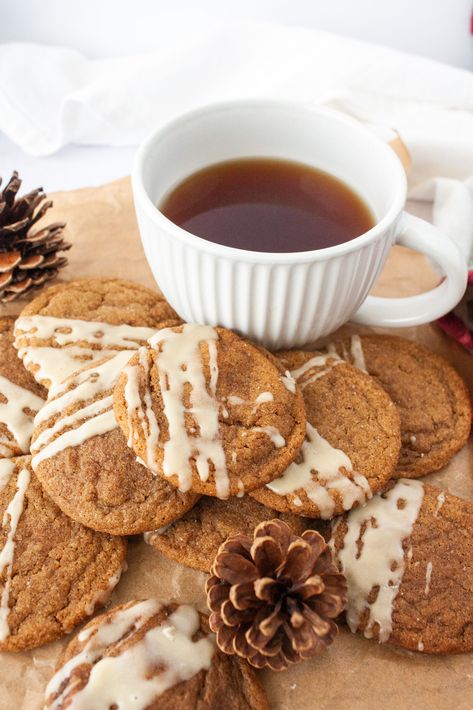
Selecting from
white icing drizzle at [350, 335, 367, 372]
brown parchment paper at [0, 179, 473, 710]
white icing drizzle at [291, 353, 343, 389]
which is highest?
white icing drizzle at [291, 353, 343, 389]

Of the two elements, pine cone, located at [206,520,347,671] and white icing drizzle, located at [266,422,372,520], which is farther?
white icing drizzle, located at [266,422,372,520]

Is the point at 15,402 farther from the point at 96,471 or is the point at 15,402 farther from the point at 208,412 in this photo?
the point at 208,412

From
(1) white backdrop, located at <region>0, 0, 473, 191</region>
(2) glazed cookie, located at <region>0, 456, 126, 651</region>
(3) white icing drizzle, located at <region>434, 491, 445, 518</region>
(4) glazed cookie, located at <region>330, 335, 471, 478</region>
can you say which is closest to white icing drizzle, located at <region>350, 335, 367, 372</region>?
(4) glazed cookie, located at <region>330, 335, 471, 478</region>

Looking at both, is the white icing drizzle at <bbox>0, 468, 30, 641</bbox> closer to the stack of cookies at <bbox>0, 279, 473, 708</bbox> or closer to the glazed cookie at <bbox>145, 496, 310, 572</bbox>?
the stack of cookies at <bbox>0, 279, 473, 708</bbox>

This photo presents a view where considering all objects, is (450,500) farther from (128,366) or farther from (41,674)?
(41,674)

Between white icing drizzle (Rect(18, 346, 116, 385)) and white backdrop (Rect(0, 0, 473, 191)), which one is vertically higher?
white backdrop (Rect(0, 0, 473, 191))

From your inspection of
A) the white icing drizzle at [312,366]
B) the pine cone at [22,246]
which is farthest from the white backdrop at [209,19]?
the white icing drizzle at [312,366]

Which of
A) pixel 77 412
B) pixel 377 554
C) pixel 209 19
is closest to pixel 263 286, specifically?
pixel 77 412
